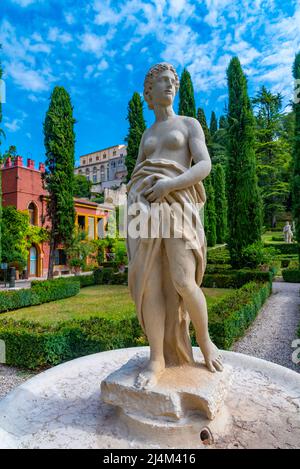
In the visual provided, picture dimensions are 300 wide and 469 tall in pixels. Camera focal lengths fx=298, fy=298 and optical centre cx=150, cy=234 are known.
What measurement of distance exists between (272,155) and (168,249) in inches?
1418

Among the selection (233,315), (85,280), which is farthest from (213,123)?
(233,315)

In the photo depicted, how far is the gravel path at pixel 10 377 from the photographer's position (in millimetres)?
4828

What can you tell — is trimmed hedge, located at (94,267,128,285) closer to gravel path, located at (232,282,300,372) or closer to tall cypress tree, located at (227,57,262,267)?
tall cypress tree, located at (227,57,262,267)

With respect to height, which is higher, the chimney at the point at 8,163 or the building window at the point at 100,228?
the chimney at the point at 8,163

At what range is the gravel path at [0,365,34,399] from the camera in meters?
4.83

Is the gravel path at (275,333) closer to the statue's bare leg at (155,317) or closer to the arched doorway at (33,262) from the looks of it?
the statue's bare leg at (155,317)

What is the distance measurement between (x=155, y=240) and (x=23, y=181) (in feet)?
78.0

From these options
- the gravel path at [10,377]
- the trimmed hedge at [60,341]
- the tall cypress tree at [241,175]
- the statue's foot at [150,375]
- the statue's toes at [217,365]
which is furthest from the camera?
the tall cypress tree at [241,175]

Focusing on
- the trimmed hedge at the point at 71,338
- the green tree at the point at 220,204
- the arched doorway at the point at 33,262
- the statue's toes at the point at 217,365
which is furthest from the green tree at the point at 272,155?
the statue's toes at the point at 217,365

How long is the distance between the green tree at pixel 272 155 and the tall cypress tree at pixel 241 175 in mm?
16928

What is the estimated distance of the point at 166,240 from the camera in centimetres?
273

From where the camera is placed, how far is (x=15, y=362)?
5668 millimetres

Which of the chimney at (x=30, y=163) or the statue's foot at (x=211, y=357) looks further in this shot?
the chimney at (x=30, y=163)

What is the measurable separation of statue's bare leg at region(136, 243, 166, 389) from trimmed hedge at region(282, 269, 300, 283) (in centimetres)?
1461
